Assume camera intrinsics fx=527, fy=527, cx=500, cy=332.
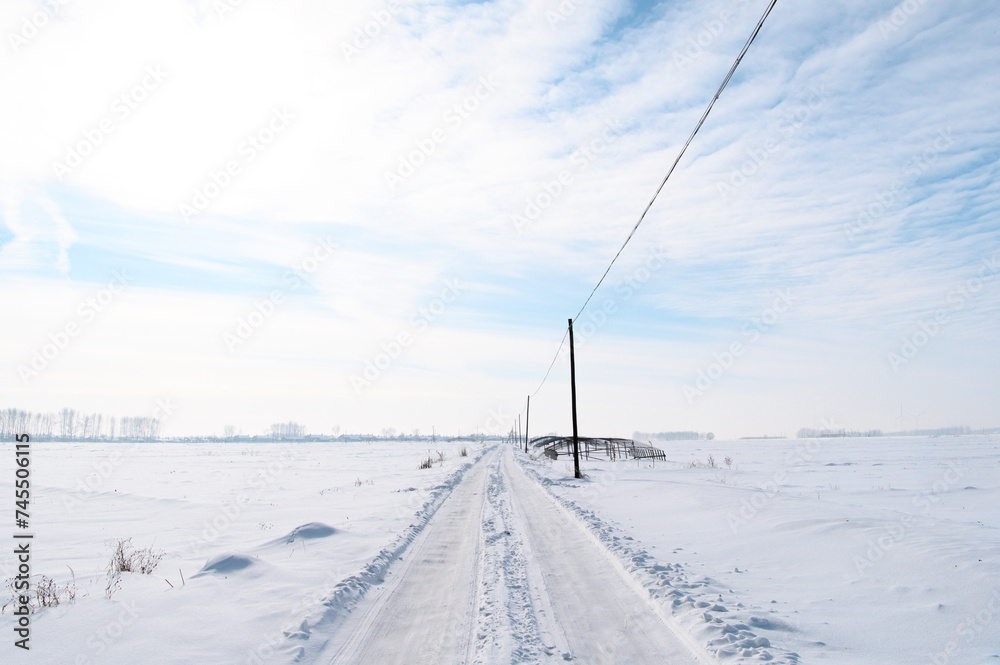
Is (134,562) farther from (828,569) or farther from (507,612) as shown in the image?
(828,569)

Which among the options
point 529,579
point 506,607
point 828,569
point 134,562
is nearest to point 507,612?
point 506,607

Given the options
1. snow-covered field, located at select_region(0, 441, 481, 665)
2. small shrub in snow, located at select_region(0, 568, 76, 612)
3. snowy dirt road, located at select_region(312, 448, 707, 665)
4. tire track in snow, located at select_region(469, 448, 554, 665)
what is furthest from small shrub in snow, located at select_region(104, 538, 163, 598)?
tire track in snow, located at select_region(469, 448, 554, 665)

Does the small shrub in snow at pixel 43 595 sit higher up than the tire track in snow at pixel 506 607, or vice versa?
the small shrub in snow at pixel 43 595

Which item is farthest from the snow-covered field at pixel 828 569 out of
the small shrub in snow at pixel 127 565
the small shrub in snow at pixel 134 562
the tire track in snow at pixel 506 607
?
the small shrub in snow at pixel 134 562

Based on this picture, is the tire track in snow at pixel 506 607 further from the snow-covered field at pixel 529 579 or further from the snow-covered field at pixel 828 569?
the snow-covered field at pixel 828 569

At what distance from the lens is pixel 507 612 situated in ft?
18.5

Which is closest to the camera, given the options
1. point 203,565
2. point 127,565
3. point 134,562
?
point 127,565

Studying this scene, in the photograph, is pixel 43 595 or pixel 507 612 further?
pixel 43 595

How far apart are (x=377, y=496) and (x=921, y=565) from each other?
1368 cm

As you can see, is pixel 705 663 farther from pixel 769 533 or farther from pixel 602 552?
pixel 769 533

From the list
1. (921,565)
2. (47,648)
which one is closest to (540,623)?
(47,648)

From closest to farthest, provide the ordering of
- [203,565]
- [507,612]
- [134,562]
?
[507,612]
[203,565]
[134,562]

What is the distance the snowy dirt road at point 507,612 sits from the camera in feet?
15.5

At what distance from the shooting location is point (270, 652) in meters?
4.80
